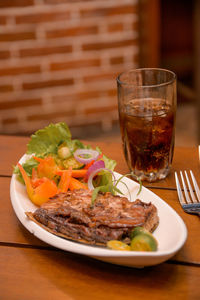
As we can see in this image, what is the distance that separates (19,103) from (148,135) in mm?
1977

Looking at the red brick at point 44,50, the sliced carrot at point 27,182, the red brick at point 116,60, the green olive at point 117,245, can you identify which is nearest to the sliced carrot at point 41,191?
the sliced carrot at point 27,182

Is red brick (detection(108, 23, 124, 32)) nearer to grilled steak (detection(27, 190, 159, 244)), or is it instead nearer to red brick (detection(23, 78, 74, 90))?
red brick (detection(23, 78, 74, 90))

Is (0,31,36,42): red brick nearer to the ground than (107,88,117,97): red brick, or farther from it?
farther from it

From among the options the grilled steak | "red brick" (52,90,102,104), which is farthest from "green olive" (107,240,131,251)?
"red brick" (52,90,102,104)

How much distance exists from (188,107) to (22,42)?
1757 millimetres

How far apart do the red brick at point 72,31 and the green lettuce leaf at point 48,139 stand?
1.72 meters

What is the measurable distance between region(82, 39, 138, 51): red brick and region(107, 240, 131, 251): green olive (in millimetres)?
2325

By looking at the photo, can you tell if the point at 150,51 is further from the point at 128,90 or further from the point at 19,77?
the point at 128,90

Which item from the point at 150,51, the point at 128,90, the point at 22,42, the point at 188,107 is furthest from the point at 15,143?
the point at 188,107

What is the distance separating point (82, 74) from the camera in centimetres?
315

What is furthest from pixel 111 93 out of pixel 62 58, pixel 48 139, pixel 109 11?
pixel 48 139

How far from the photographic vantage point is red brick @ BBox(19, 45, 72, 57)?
2.99 metres

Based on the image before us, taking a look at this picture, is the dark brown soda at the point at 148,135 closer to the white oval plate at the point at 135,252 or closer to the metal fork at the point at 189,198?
the metal fork at the point at 189,198

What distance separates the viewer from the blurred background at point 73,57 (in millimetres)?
2930
